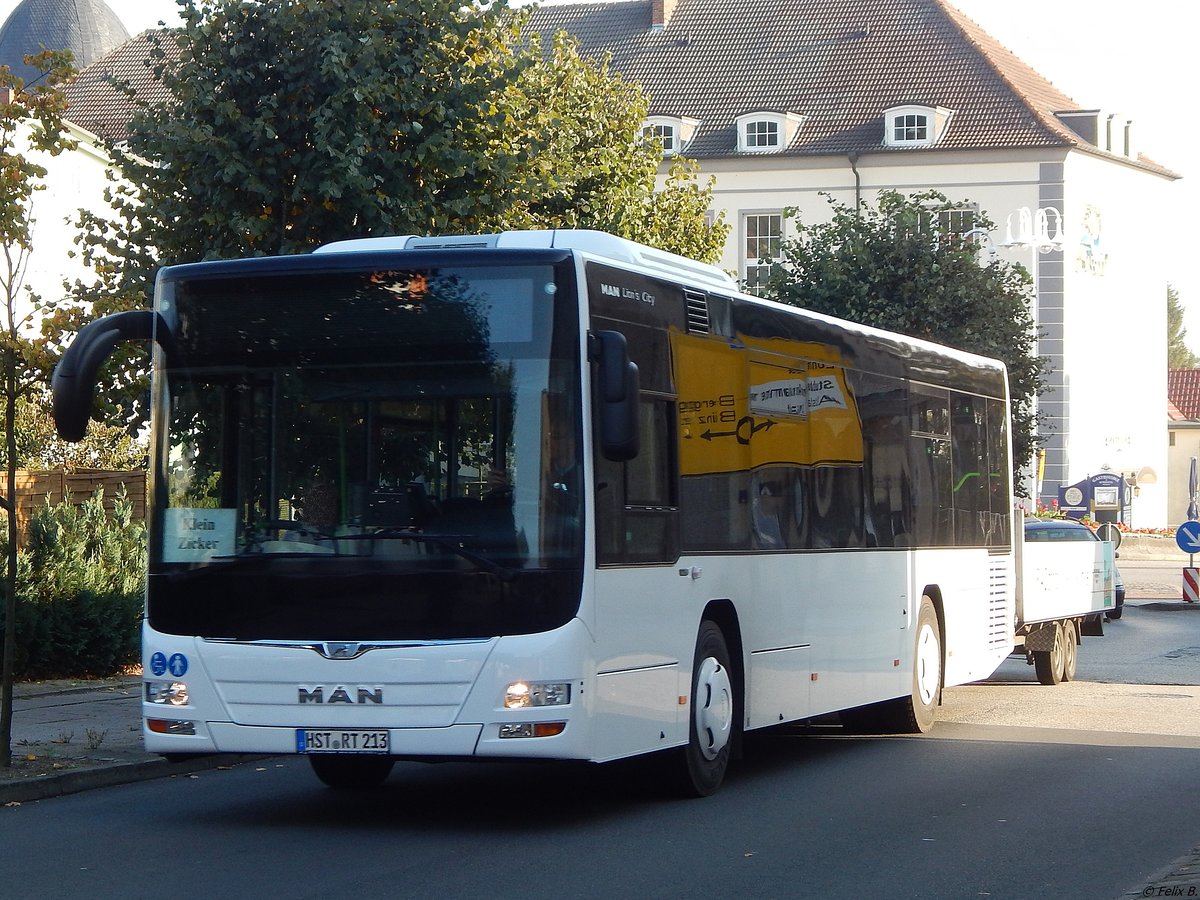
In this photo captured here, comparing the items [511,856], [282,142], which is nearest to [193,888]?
[511,856]

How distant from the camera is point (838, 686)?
43.2 ft

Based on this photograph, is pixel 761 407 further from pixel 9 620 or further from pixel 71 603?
pixel 71 603

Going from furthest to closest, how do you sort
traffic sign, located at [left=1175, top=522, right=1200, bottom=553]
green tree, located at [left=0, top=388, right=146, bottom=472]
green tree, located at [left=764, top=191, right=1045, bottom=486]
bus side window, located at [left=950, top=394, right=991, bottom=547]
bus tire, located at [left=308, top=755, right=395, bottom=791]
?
green tree, located at [left=764, top=191, right=1045, bottom=486], traffic sign, located at [left=1175, top=522, right=1200, bottom=553], green tree, located at [left=0, top=388, right=146, bottom=472], bus side window, located at [left=950, top=394, right=991, bottom=547], bus tire, located at [left=308, top=755, right=395, bottom=791]

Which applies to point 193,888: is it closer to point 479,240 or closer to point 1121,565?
point 479,240

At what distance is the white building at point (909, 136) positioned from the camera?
A: 2322 inches

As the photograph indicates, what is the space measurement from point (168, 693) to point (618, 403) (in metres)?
2.79

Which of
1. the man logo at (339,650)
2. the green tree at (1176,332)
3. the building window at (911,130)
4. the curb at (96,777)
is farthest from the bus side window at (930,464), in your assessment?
the green tree at (1176,332)

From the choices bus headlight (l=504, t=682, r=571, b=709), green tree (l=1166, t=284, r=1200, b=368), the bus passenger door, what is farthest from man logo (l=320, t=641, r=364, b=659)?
green tree (l=1166, t=284, r=1200, b=368)

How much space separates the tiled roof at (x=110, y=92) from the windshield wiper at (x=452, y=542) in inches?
1884

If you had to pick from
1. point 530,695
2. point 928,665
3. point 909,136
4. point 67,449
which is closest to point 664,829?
point 530,695

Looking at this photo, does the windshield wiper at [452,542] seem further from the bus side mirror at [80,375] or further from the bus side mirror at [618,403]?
the bus side mirror at [80,375]

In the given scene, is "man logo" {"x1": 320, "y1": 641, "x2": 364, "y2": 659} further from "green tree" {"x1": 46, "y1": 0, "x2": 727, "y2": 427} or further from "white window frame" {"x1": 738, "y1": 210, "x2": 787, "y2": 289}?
"white window frame" {"x1": 738, "y1": 210, "x2": 787, "y2": 289}

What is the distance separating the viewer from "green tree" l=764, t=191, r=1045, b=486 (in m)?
36.2

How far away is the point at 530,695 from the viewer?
30.7 feet
